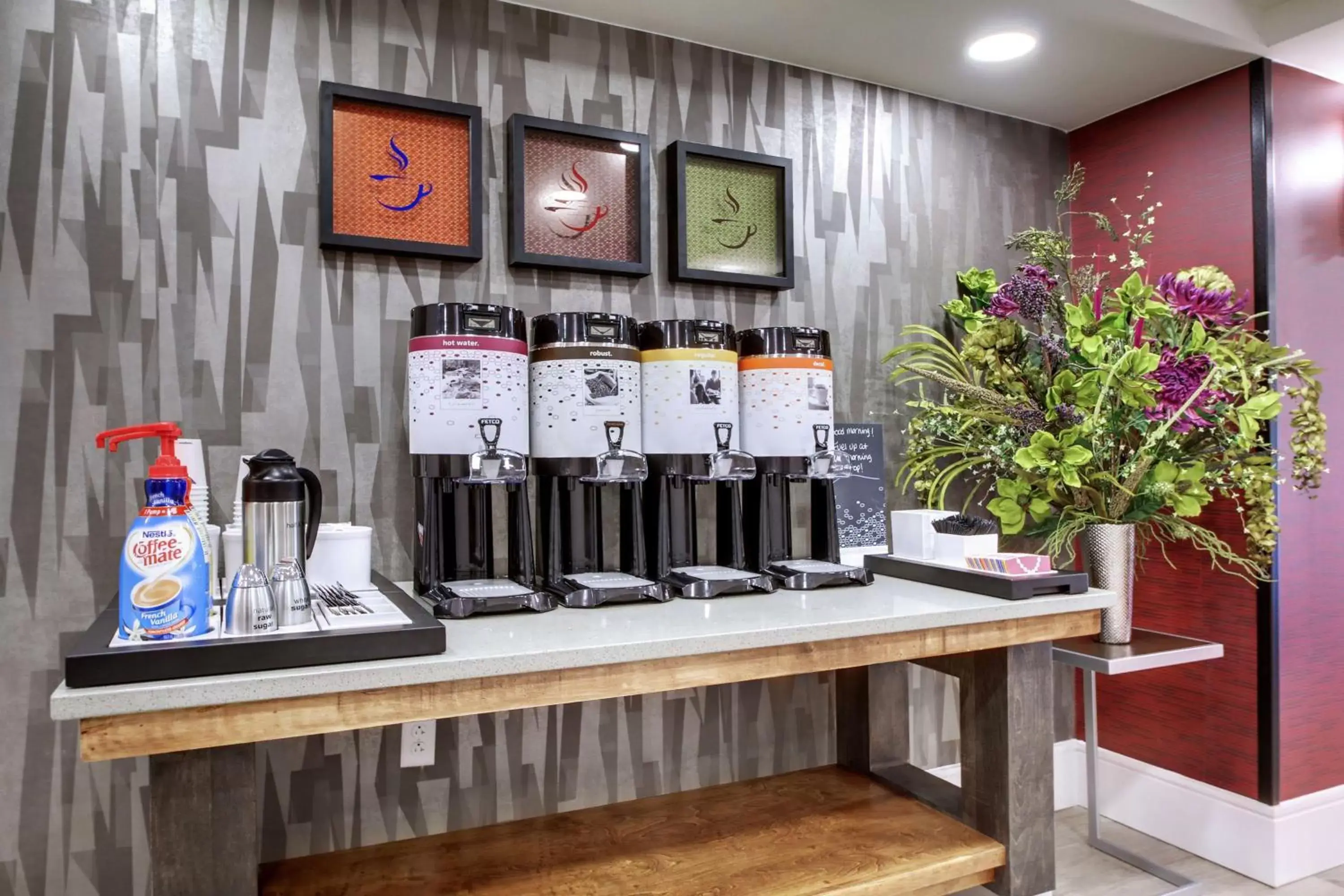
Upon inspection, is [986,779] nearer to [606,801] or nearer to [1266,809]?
[606,801]

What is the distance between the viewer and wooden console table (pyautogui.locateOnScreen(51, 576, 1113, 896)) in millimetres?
1144

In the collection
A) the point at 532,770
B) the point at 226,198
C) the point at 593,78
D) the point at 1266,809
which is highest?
the point at 593,78

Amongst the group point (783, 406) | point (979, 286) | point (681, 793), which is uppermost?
point (979, 286)

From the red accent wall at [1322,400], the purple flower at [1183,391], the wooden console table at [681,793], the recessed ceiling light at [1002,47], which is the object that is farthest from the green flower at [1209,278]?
the wooden console table at [681,793]

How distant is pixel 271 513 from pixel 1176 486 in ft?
6.74

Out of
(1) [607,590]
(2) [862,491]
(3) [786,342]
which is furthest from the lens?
(2) [862,491]

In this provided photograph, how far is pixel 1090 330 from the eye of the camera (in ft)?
7.02

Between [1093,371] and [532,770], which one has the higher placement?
[1093,371]

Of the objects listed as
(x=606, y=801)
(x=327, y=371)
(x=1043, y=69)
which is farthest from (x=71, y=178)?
(x=1043, y=69)

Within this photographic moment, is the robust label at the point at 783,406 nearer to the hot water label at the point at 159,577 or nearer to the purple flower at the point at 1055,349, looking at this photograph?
the purple flower at the point at 1055,349

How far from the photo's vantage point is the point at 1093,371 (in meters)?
2.09

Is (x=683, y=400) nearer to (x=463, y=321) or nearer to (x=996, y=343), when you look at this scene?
(x=463, y=321)

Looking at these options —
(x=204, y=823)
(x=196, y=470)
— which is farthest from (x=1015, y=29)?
(x=204, y=823)

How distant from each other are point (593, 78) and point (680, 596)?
4.21 ft
